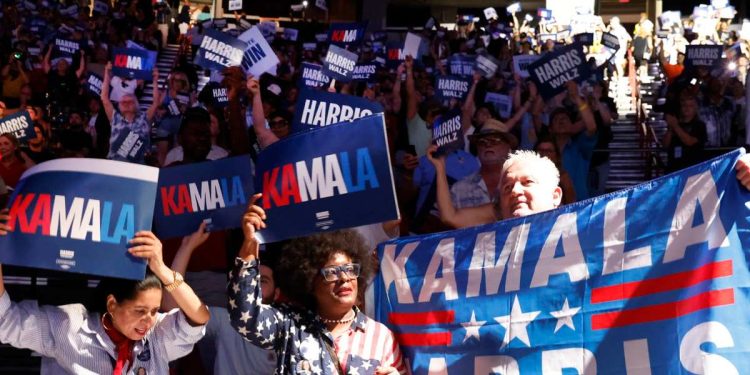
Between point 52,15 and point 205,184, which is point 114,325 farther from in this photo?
point 52,15

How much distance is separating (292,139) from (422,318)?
909 millimetres

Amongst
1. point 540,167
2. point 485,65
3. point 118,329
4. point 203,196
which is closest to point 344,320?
point 118,329

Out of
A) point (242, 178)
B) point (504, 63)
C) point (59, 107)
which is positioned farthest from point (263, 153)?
point (504, 63)

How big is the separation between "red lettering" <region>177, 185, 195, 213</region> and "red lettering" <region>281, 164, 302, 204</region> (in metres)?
0.75

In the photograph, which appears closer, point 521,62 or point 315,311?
point 315,311

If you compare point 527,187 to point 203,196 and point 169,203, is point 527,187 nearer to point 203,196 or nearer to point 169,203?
point 203,196

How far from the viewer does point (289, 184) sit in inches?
196

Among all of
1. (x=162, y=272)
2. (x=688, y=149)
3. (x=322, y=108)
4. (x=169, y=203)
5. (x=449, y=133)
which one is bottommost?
(x=162, y=272)

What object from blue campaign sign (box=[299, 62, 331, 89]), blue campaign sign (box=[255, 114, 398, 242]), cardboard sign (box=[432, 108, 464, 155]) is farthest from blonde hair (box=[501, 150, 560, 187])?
blue campaign sign (box=[299, 62, 331, 89])

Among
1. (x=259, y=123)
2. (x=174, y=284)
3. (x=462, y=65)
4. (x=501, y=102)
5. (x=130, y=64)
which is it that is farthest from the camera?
(x=462, y=65)

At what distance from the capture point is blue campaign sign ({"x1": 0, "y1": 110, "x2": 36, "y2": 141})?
32.5 feet

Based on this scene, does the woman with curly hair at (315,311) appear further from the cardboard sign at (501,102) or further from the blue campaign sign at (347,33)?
the blue campaign sign at (347,33)

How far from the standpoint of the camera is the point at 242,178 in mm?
5586

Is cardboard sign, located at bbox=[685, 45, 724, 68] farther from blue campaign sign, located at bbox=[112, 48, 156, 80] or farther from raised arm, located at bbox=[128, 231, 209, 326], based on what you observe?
raised arm, located at bbox=[128, 231, 209, 326]
